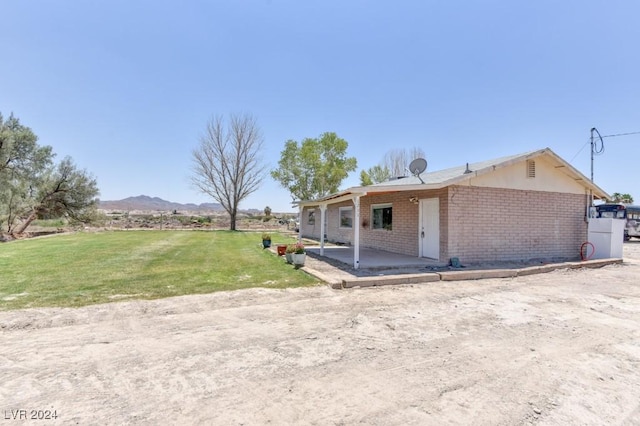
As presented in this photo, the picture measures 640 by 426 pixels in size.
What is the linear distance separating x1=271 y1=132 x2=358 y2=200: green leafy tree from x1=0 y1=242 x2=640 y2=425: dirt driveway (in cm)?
2582

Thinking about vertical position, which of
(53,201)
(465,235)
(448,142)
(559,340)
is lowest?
(559,340)

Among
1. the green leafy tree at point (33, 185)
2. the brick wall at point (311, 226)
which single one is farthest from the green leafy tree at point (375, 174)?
the green leafy tree at point (33, 185)

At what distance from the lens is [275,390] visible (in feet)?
8.98

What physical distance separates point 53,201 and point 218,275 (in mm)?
23523

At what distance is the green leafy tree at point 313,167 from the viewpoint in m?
30.9

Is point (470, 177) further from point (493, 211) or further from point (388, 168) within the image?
point (388, 168)

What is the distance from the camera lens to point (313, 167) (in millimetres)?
30891

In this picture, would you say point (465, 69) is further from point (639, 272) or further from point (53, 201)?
point (53, 201)

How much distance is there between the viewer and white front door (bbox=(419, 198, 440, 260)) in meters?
10.2

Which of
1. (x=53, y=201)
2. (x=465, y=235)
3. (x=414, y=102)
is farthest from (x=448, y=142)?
(x=53, y=201)

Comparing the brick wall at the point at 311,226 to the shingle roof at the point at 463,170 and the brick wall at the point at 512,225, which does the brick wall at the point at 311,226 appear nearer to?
the shingle roof at the point at 463,170

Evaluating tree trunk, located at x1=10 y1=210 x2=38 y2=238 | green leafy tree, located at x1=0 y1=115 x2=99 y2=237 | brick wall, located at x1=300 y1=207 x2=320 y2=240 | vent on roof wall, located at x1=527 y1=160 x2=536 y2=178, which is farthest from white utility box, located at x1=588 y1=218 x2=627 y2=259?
tree trunk, located at x1=10 y1=210 x2=38 y2=238

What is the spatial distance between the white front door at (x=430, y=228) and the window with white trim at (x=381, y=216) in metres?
2.14

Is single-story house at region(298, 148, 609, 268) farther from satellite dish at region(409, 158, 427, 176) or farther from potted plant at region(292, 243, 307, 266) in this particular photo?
potted plant at region(292, 243, 307, 266)
